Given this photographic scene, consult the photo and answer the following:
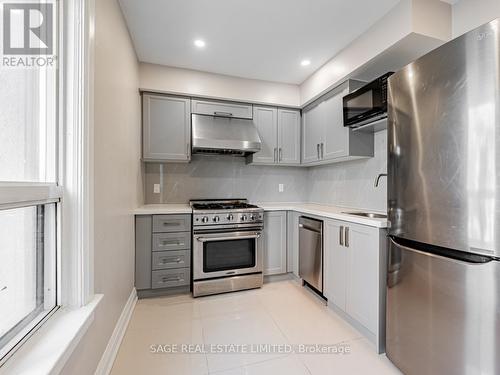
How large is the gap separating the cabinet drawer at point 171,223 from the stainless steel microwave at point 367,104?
192 centimetres

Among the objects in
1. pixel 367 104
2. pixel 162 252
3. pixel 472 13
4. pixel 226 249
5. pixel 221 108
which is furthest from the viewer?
pixel 221 108

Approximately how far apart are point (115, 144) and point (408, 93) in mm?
1908

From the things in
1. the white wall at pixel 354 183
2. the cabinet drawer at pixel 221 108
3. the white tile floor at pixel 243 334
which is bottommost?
the white tile floor at pixel 243 334

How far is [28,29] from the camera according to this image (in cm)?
90

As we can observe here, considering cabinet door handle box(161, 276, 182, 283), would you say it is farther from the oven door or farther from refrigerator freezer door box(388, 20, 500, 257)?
refrigerator freezer door box(388, 20, 500, 257)

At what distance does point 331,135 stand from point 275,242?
1404 mm

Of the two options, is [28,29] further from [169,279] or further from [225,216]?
[169,279]

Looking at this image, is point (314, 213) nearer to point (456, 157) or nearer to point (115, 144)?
point (456, 157)

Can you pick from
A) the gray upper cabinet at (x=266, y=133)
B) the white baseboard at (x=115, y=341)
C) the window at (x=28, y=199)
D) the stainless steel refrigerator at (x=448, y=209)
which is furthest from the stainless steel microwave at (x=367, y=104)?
the white baseboard at (x=115, y=341)

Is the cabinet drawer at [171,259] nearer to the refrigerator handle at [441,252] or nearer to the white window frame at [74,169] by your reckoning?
the white window frame at [74,169]

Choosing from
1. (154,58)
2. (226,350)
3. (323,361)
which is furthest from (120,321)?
(154,58)

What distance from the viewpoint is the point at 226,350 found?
163 cm

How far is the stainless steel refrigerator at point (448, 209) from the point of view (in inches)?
40.4

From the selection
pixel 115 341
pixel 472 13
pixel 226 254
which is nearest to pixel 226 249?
pixel 226 254
